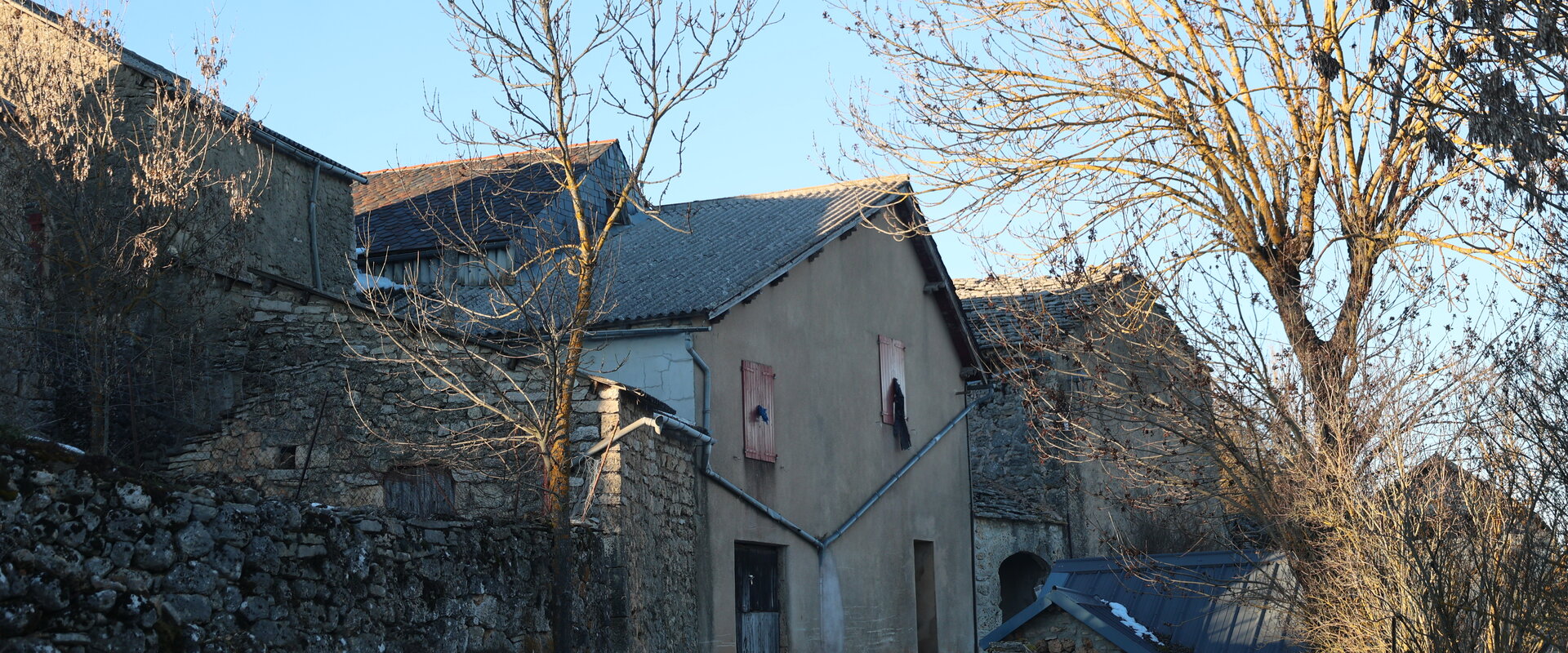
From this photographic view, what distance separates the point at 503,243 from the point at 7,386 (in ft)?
22.6

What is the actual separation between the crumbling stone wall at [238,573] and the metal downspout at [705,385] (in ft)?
12.0

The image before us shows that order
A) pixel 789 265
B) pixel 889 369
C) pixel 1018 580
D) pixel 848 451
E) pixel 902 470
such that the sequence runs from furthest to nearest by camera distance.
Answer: pixel 1018 580 < pixel 889 369 < pixel 902 470 < pixel 848 451 < pixel 789 265

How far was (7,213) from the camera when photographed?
10.0 metres

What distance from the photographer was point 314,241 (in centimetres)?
1413

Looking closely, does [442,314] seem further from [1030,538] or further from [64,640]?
[1030,538]

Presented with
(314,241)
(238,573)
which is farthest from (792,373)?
(238,573)

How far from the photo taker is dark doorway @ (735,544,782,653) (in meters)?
12.5

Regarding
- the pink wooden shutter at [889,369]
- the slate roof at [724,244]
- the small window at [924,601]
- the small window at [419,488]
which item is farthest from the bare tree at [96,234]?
the small window at [924,601]

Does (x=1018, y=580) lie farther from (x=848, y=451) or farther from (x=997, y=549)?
(x=848, y=451)

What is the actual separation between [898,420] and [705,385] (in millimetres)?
4799

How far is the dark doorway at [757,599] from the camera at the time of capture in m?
12.5

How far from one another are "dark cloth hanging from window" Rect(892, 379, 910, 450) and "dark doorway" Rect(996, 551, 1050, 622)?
5.72 meters

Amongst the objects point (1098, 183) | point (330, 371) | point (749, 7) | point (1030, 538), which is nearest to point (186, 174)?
point (330, 371)

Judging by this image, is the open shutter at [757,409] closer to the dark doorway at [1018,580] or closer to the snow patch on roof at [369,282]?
the snow patch on roof at [369,282]
